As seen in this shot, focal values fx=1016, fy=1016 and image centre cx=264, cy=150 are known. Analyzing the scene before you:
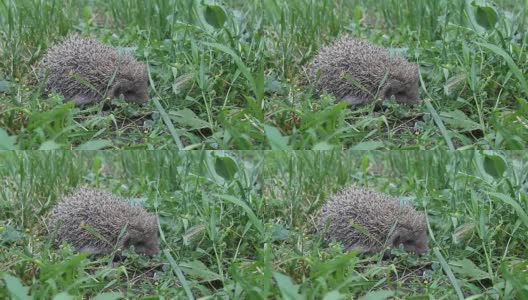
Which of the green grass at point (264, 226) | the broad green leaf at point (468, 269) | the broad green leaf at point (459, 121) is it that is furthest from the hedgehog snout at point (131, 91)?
the broad green leaf at point (468, 269)

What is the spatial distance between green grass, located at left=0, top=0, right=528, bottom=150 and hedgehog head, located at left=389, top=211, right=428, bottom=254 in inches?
15.0

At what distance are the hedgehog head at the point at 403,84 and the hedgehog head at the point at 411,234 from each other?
0.62 meters

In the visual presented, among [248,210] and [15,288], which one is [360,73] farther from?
[15,288]

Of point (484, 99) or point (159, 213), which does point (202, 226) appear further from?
point (484, 99)

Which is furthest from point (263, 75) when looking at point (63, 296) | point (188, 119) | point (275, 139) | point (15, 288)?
point (15, 288)

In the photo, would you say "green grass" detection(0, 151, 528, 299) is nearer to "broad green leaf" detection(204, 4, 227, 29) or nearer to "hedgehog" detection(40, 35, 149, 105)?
"hedgehog" detection(40, 35, 149, 105)

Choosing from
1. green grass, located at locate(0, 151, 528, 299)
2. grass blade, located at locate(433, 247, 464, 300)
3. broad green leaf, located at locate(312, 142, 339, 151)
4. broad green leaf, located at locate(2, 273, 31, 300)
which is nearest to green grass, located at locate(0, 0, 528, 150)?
broad green leaf, located at locate(312, 142, 339, 151)

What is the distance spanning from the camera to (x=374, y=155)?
5.62m

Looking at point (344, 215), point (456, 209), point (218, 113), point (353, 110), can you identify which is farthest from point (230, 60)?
point (456, 209)

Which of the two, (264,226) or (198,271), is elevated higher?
(264,226)

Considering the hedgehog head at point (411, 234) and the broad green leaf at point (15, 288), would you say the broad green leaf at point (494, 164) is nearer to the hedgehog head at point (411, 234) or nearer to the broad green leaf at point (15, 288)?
the hedgehog head at point (411, 234)

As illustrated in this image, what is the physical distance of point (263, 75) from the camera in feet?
16.7

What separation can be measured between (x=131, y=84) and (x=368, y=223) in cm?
141

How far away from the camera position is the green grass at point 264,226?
4941 mm
